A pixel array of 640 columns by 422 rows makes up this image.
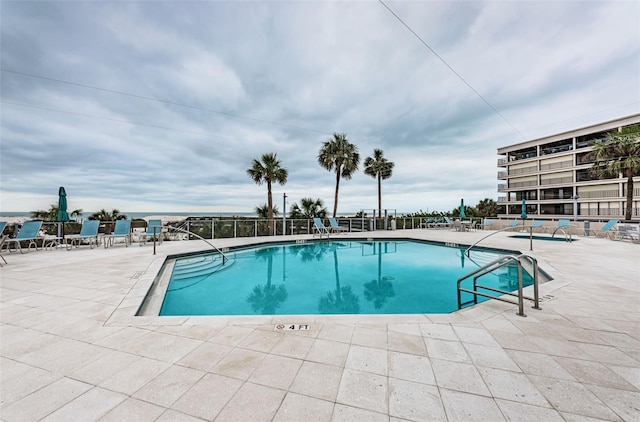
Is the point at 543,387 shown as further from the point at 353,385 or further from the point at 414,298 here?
the point at 414,298

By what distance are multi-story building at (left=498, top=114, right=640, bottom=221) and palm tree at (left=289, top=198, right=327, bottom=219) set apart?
19689mm

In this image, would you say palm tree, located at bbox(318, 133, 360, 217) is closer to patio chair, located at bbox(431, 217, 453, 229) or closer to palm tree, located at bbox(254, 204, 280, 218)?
palm tree, located at bbox(254, 204, 280, 218)

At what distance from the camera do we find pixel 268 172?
14930mm

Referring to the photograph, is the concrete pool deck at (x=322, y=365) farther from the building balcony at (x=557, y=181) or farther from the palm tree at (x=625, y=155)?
the building balcony at (x=557, y=181)

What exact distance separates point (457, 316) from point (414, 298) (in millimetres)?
1877

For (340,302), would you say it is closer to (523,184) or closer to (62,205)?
(62,205)

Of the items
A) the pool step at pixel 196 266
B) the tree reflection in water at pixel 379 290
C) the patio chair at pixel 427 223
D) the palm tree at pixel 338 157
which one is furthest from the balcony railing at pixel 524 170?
the pool step at pixel 196 266

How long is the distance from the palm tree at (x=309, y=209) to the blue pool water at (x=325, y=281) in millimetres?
6075

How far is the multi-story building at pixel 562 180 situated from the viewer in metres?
21.6

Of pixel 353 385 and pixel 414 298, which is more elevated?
pixel 353 385

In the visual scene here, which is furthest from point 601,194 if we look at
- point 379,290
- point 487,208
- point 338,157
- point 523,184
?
point 379,290

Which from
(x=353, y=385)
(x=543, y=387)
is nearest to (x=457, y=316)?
(x=543, y=387)

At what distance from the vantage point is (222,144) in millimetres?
14398

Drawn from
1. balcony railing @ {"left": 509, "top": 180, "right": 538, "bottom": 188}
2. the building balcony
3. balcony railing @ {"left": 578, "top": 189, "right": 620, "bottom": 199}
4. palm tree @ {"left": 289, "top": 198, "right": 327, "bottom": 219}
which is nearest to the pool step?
palm tree @ {"left": 289, "top": 198, "right": 327, "bottom": 219}
